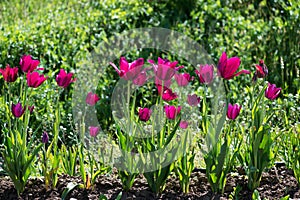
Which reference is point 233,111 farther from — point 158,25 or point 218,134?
point 158,25

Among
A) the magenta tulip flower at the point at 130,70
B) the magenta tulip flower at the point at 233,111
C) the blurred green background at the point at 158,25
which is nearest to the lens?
the magenta tulip flower at the point at 130,70

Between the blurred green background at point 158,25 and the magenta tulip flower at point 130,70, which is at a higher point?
the blurred green background at point 158,25

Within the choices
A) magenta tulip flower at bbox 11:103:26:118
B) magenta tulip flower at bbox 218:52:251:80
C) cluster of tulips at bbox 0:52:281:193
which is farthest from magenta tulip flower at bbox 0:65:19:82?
magenta tulip flower at bbox 218:52:251:80

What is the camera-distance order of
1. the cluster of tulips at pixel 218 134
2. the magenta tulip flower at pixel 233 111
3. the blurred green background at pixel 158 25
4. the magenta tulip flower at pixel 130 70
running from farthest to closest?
1. the blurred green background at pixel 158 25
2. the magenta tulip flower at pixel 233 111
3. the cluster of tulips at pixel 218 134
4. the magenta tulip flower at pixel 130 70

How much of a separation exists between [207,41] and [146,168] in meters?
3.21

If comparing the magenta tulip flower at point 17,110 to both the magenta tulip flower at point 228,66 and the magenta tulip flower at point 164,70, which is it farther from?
the magenta tulip flower at point 228,66

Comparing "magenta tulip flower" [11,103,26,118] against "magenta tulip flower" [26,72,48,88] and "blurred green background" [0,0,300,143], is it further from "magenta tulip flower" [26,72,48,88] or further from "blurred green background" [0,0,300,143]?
"blurred green background" [0,0,300,143]

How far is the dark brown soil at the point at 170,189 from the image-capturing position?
121 inches

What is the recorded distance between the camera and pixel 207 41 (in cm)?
596

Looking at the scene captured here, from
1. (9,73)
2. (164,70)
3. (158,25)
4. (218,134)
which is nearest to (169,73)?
(164,70)

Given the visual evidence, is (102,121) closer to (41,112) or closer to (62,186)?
(41,112)

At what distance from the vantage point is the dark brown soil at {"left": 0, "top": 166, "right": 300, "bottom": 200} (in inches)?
121

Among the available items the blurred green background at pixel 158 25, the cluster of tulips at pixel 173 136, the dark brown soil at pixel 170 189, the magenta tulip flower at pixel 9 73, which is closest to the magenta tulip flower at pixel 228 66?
the cluster of tulips at pixel 173 136

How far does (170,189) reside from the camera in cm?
314
